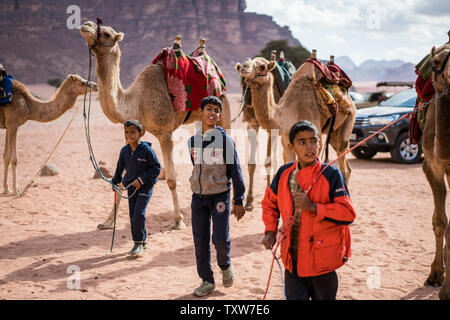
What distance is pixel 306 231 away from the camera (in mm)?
2781

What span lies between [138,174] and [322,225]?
3068 millimetres

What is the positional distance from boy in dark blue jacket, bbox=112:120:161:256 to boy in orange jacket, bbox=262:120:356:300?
262 cm

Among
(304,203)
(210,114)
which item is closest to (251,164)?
(210,114)

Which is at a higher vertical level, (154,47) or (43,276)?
(154,47)

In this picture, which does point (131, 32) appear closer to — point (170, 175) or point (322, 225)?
point (170, 175)

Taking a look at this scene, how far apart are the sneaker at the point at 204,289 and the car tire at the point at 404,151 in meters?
10.1

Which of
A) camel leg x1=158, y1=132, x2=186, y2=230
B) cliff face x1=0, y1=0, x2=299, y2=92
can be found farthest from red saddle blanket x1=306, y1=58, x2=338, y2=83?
cliff face x1=0, y1=0, x2=299, y2=92

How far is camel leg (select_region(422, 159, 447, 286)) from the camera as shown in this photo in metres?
4.32

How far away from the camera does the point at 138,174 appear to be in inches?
209

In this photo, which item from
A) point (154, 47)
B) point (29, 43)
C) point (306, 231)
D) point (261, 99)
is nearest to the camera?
point (306, 231)

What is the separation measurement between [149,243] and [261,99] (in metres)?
2.70
